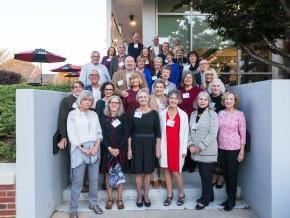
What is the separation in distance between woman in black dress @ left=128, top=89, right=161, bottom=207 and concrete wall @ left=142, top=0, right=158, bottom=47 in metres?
6.86

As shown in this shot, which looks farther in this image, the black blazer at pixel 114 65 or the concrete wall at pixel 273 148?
the black blazer at pixel 114 65

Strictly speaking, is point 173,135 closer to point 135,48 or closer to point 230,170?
point 230,170

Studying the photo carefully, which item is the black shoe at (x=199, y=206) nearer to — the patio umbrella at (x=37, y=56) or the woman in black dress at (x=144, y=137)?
the woman in black dress at (x=144, y=137)

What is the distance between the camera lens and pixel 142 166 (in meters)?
5.31

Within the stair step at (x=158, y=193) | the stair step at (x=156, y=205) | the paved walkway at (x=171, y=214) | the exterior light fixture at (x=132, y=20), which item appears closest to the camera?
the paved walkway at (x=171, y=214)

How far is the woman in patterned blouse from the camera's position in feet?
17.2

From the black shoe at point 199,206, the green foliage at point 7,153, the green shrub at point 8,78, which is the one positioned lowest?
the black shoe at point 199,206

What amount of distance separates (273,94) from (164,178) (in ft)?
7.68

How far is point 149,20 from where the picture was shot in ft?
39.0

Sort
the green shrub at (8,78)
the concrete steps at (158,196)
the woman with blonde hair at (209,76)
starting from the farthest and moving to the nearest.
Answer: the green shrub at (8,78) → the woman with blonde hair at (209,76) → the concrete steps at (158,196)

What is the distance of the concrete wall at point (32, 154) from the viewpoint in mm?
4465

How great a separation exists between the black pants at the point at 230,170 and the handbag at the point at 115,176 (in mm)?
1522

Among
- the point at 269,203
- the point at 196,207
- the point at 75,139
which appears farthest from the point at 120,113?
the point at 269,203

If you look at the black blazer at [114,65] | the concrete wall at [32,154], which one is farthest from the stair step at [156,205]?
the black blazer at [114,65]
